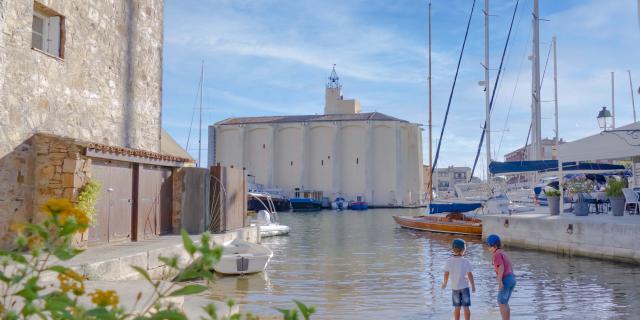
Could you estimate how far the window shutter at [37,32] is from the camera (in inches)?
497

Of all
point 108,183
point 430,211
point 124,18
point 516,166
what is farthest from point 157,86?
point 430,211

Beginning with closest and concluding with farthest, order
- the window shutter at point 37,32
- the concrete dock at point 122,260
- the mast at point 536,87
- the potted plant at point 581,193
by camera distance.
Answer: the concrete dock at point 122,260 < the window shutter at point 37,32 < the potted plant at point 581,193 < the mast at point 536,87

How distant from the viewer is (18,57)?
36.9ft

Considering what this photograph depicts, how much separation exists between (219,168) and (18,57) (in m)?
8.06

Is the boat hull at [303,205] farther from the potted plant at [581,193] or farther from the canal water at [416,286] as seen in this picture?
the potted plant at [581,193]

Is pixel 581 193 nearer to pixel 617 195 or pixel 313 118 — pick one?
pixel 617 195

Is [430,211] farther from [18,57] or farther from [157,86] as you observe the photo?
[18,57]

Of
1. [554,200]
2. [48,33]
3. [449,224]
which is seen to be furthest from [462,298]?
[449,224]

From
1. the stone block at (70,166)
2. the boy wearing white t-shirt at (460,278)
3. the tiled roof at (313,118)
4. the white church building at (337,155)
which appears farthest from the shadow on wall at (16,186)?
the tiled roof at (313,118)

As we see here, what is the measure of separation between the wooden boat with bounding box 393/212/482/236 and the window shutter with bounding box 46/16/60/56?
19.8 metres

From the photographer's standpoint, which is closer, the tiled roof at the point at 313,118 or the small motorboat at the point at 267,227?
the small motorboat at the point at 267,227

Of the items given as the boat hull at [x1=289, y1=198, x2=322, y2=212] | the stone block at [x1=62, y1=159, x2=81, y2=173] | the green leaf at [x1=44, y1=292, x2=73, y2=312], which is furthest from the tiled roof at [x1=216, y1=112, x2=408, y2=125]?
the green leaf at [x1=44, y1=292, x2=73, y2=312]

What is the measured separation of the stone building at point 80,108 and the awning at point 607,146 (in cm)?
1397

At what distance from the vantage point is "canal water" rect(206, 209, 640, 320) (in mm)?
10469
